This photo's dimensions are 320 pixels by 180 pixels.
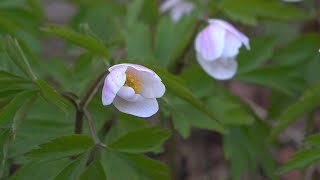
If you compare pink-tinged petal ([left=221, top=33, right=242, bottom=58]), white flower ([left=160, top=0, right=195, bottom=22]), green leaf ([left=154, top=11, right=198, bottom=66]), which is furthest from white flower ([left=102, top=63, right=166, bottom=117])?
white flower ([left=160, top=0, right=195, bottom=22])

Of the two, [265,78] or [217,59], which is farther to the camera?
[265,78]

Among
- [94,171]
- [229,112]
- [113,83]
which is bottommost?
[229,112]

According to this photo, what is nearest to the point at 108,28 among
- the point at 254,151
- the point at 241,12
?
the point at 241,12

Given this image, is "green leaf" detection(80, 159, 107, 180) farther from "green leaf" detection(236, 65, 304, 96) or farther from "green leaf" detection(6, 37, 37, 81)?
"green leaf" detection(236, 65, 304, 96)

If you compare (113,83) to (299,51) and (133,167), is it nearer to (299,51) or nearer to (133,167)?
(133,167)

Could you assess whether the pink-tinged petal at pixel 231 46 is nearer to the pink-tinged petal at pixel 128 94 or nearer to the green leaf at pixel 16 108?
the pink-tinged petal at pixel 128 94

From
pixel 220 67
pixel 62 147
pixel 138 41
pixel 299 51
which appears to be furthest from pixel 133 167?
pixel 299 51

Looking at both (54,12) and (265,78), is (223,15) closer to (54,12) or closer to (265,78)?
(265,78)
